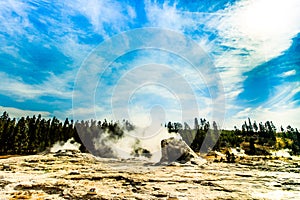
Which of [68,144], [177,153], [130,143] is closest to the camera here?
[177,153]

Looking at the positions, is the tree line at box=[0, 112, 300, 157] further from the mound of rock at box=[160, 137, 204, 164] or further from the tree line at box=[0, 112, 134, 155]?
the mound of rock at box=[160, 137, 204, 164]

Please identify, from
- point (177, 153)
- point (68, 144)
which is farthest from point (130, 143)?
point (177, 153)

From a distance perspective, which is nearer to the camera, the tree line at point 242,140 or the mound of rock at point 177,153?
the mound of rock at point 177,153

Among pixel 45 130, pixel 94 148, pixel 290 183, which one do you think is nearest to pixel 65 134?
pixel 45 130

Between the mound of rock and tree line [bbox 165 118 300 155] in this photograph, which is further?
tree line [bbox 165 118 300 155]

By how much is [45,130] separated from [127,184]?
236 feet

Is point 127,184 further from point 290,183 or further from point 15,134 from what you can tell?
point 15,134

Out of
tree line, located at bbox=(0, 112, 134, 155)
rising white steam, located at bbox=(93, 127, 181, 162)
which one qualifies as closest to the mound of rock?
rising white steam, located at bbox=(93, 127, 181, 162)

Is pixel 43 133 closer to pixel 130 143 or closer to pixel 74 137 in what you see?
pixel 74 137

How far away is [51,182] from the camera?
19312 mm

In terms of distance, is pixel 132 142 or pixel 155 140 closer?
pixel 155 140

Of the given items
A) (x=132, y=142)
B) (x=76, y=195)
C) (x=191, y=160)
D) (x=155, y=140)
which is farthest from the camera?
(x=132, y=142)

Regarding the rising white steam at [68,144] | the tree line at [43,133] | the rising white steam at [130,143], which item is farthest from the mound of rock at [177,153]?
the rising white steam at [68,144]

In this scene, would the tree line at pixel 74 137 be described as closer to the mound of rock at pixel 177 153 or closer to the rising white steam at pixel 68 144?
the rising white steam at pixel 68 144
